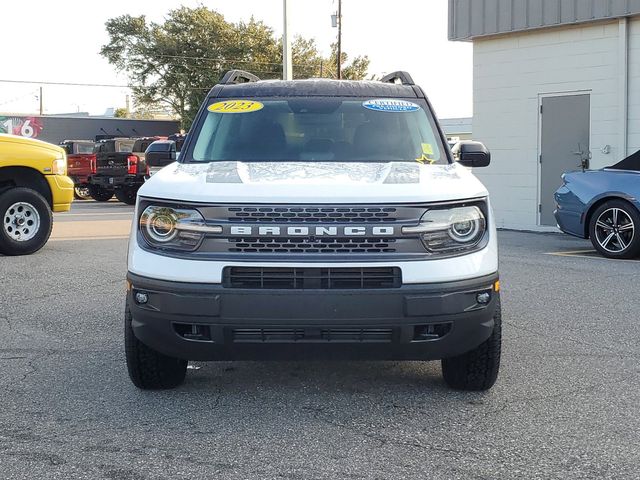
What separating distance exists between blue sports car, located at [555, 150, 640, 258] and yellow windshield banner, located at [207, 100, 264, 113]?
6.42 metres

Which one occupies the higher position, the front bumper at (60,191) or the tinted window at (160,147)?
→ the tinted window at (160,147)

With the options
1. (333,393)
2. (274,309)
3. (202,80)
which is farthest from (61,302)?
(202,80)

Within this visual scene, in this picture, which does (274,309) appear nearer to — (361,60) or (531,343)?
(531,343)

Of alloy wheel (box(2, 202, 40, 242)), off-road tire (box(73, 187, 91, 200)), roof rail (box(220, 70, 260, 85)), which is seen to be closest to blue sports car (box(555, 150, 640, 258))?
roof rail (box(220, 70, 260, 85))

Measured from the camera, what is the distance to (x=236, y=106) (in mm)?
5477

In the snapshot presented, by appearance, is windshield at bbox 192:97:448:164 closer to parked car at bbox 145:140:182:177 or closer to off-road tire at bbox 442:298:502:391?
parked car at bbox 145:140:182:177

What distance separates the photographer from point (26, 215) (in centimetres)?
1100

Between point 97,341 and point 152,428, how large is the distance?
80.9 inches

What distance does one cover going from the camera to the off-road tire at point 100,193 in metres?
25.1

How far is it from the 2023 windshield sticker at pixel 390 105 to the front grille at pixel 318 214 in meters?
1.62

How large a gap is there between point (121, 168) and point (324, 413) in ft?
65.2

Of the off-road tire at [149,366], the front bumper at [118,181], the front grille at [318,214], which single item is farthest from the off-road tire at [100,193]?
the front grille at [318,214]

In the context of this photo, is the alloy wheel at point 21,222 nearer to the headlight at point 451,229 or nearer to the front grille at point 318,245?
the front grille at point 318,245

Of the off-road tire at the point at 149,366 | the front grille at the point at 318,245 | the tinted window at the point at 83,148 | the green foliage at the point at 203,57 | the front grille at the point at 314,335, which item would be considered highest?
the green foliage at the point at 203,57
